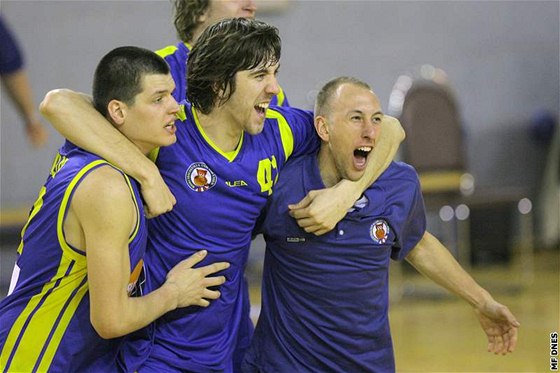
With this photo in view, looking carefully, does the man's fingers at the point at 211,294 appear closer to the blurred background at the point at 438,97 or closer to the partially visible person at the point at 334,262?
the partially visible person at the point at 334,262

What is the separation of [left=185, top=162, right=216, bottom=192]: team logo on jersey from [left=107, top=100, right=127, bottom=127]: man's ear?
11.8 inches

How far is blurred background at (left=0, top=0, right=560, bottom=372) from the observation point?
8484 millimetres

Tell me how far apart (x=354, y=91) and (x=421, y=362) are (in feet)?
10.1

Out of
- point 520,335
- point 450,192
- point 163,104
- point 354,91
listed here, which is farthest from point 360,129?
point 450,192

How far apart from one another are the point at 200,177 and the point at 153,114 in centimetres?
30

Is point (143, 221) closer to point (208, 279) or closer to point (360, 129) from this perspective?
point (208, 279)

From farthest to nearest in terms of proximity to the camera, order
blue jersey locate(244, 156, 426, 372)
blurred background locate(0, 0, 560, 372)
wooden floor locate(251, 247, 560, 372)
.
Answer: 1. blurred background locate(0, 0, 560, 372)
2. wooden floor locate(251, 247, 560, 372)
3. blue jersey locate(244, 156, 426, 372)

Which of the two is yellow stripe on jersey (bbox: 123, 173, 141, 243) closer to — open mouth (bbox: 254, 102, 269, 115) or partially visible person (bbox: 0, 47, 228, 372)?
partially visible person (bbox: 0, 47, 228, 372)

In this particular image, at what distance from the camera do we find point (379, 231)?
3408 mm

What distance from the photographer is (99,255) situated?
2822 millimetres

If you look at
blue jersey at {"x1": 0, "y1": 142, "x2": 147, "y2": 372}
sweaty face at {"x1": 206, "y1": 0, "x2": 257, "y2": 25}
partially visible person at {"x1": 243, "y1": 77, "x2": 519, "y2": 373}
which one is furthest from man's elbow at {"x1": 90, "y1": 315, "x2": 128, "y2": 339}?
sweaty face at {"x1": 206, "y1": 0, "x2": 257, "y2": 25}

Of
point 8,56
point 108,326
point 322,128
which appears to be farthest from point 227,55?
point 8,56

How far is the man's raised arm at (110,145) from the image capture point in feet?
9.80

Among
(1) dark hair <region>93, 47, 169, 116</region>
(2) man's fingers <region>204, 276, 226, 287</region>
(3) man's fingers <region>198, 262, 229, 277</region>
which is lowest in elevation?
(2) man's fingers <region>204, 276, 226, 287</region>
